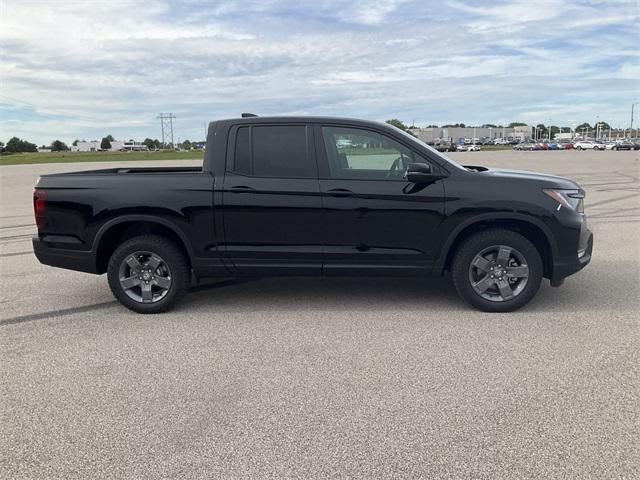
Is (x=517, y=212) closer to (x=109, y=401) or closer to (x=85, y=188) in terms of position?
(x=109, y=401)

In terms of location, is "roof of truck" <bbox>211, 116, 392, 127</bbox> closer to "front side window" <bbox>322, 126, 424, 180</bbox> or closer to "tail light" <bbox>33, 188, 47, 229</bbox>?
"front side window" <bbox>322, 126, 424, 180</bbox>

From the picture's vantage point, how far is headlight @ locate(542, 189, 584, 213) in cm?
509

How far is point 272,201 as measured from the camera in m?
5.12

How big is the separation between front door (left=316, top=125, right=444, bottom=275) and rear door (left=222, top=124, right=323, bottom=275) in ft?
0.42

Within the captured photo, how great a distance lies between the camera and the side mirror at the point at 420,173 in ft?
16.1

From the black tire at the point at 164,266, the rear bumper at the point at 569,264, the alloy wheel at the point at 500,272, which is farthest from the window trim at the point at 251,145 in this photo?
the rear bumper at the point at 569,264

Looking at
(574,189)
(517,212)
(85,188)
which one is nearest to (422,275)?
(517,212)

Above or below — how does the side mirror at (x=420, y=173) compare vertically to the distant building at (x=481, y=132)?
below

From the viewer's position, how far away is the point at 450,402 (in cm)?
346

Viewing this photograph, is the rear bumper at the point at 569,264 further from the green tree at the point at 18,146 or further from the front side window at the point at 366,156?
the green tree at the point at 18,146

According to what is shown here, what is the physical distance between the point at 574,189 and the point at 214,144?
3437 millimetres

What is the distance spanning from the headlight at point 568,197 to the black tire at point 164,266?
349 centimetres

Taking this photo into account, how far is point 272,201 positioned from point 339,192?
627mm

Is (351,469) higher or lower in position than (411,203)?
lower
